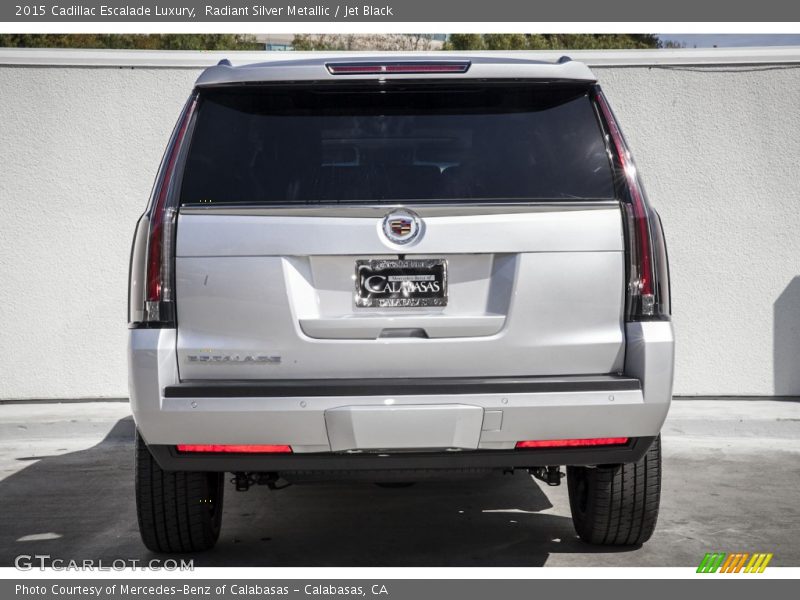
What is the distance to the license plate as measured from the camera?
3479 mm

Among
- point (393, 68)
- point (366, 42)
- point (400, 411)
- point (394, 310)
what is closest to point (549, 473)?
point (400, 411)

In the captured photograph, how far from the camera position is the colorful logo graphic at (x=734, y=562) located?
13.9ft

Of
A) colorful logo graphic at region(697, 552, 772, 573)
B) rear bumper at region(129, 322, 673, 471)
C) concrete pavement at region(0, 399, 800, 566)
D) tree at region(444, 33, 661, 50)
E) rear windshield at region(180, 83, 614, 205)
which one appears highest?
tree at region(444, 33, 661, 50)

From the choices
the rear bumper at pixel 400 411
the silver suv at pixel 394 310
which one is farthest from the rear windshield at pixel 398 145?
the rear bumper at pixel 400 411

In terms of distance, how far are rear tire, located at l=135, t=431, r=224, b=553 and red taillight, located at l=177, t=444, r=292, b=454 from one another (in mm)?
489

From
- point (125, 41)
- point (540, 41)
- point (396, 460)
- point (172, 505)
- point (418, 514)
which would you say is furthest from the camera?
point (125, 41)

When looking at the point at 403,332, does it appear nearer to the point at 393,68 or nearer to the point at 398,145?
the point at 398,145

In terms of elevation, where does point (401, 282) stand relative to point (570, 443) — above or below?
above

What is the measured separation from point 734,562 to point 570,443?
4.39ft

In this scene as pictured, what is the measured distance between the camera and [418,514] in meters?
5.21

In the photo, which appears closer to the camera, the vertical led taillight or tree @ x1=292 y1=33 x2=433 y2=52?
the vertical led taillight

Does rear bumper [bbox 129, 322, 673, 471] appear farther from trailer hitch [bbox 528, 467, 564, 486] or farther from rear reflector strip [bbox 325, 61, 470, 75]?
rear reflector strip [bbox 325, 61, 470, 75]

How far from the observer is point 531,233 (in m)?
3.50

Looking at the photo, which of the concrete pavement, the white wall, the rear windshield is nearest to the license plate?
the rear windshield
